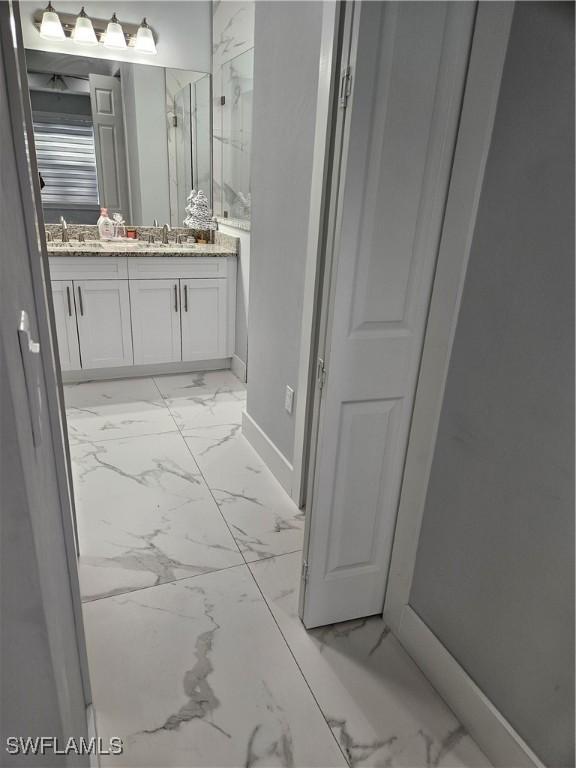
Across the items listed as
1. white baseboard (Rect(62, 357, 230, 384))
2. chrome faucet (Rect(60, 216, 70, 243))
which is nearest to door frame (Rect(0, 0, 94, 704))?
white baseboard (Rect(62, 357, 230, 384))

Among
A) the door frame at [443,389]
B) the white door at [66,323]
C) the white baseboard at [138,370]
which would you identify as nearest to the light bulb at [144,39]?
the white door at [66,323]

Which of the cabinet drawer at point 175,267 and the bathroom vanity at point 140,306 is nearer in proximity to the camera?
the bathroom vanity at point 140,306

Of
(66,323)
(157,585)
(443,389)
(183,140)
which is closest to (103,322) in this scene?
(66,323)

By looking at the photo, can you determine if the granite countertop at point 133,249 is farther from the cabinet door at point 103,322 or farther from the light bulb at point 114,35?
the light bulb at point 114,35

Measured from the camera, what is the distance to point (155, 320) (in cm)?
346

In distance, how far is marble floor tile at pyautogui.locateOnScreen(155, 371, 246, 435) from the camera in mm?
3037

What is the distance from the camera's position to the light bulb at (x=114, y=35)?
3264mm

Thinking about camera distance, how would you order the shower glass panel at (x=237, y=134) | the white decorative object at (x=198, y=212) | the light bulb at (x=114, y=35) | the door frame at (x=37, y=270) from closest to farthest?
the door frame at (x=37, y=270)
the shower glass panel at (x=237, y=134)
the light bulb at (x=114, y=35)
the white decorative object at (x=198, y=212)

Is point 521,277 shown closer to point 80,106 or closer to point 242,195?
point 242,195

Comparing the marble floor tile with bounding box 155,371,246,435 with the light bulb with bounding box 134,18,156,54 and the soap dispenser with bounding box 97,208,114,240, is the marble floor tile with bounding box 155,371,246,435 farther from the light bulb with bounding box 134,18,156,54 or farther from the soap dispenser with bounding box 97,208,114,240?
the light bulb with bounding box 134,18,156,54

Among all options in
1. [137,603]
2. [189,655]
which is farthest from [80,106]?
[189,655]

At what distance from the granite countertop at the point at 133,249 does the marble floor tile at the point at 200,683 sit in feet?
7.19

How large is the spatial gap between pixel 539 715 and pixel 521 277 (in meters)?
→ 0.99

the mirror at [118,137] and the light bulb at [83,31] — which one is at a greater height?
the light bulb at [83,31]
